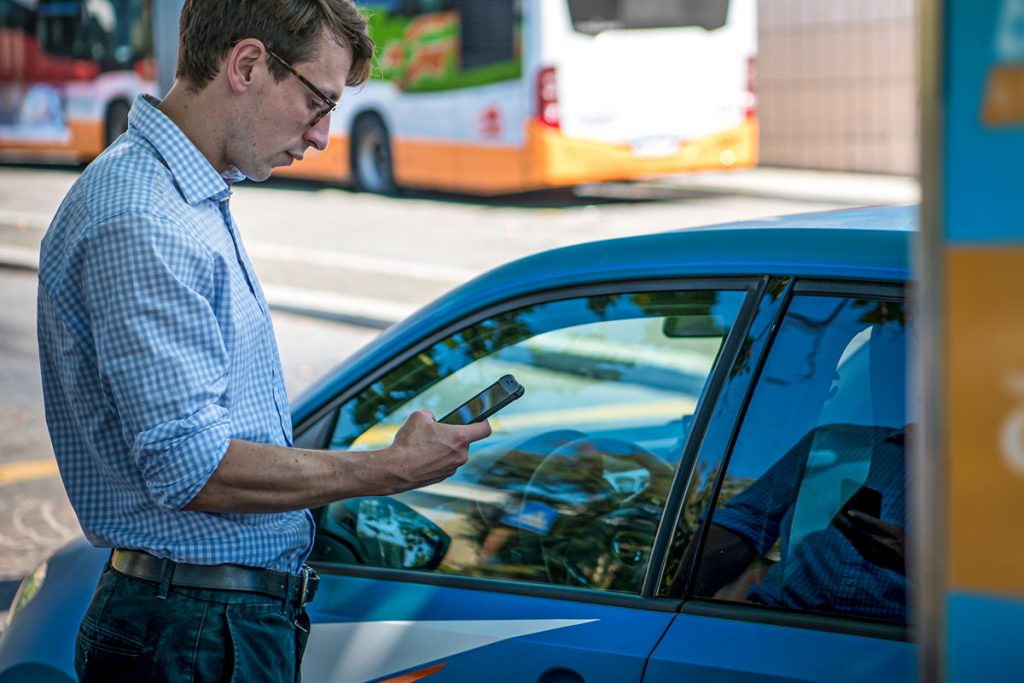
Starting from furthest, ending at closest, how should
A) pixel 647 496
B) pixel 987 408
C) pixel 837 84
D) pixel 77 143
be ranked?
pixel 77 143, pixel 837 84, pixel 647 496, pixel 987 408

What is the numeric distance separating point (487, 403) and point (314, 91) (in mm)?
556

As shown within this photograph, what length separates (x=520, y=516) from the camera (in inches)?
101

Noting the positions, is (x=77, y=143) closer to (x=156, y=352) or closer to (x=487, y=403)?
(x=487, y=403)

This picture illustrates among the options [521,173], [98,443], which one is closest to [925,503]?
[98,443]

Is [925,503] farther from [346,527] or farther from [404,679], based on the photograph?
[346,527]

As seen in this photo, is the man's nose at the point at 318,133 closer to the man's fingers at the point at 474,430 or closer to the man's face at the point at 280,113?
the man's face at the point at 280,113

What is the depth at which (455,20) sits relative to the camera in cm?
1490

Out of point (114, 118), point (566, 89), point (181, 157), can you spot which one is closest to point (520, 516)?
point (181, 157)

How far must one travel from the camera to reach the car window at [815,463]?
83.0 inches

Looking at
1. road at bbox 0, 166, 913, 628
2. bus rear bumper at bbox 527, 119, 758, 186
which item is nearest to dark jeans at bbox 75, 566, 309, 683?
road at bbox 0, 166, 913, 628

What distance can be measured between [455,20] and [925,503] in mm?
14326

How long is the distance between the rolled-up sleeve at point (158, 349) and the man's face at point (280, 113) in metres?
0.24

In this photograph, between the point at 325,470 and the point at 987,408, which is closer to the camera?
the point at 987,408

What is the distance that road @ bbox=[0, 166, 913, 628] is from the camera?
21.0 feet
